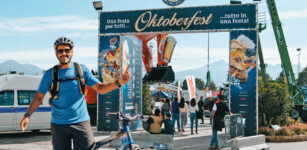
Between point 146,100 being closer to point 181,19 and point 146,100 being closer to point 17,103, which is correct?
point 181,19

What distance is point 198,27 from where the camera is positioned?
13.6 meters

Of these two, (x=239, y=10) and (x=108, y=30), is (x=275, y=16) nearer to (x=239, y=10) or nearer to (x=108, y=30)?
(x=239, y=10)

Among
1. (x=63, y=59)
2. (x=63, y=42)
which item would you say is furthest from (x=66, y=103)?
(x=63, y=42)

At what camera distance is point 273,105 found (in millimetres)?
13141

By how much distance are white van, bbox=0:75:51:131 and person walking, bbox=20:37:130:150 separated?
31.6ft

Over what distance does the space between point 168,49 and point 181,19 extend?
13.0 metres

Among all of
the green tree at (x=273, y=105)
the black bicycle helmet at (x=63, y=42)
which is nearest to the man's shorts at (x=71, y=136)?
the black bicycle helmet at (x=63, y=42)

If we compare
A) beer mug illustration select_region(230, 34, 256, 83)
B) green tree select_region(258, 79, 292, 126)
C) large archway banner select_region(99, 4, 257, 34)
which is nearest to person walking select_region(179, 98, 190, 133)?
beer mug illustration select_region(230, 34, 256, 83)

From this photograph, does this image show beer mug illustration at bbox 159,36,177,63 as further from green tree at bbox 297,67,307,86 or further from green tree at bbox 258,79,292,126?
green tree at bbox 297,67,307,86

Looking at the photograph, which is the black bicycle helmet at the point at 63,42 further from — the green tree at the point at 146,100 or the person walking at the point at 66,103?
the green tree at the point at 146,100

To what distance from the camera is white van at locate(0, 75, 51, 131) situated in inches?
479

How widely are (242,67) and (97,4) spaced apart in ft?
22.7

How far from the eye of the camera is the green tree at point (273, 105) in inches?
517

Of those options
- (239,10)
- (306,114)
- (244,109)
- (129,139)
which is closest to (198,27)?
(239,10)
